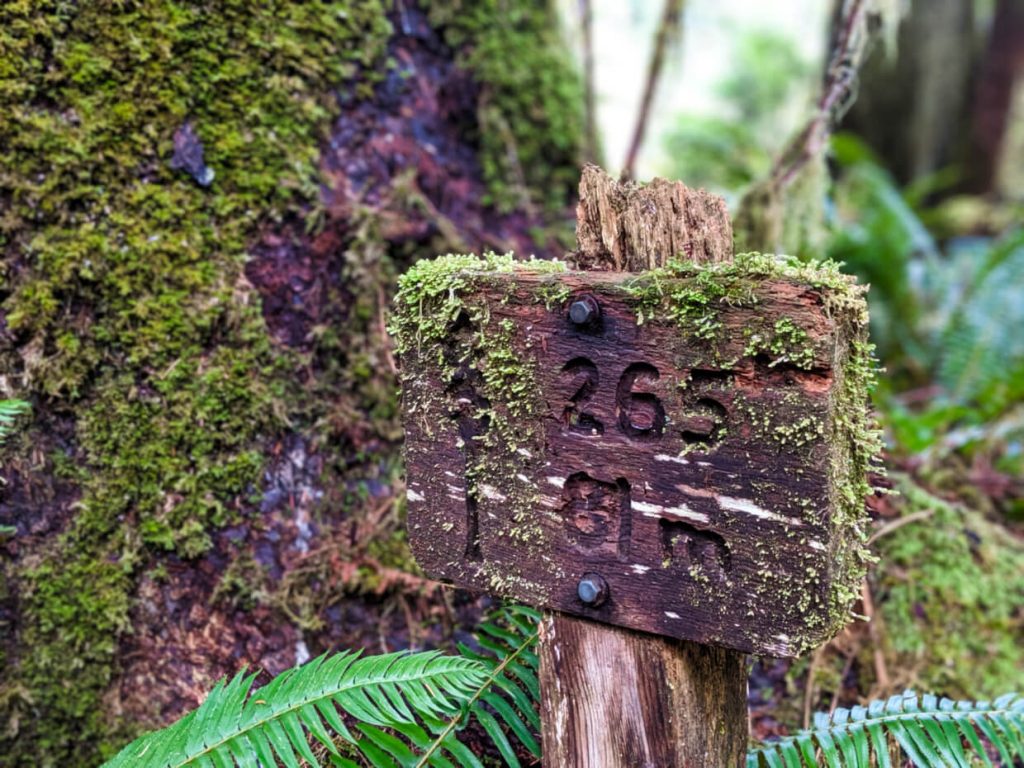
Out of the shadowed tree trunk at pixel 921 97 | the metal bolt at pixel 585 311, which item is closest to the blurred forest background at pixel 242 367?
the metal bolt at pixel 585 311

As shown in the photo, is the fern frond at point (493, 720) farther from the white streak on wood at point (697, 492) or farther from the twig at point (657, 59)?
Answer: the twig at point (657, 59)

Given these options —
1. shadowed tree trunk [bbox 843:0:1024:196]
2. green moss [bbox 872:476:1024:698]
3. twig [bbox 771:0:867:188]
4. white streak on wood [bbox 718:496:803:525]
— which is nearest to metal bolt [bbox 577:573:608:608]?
white streak on wood [bbox 718:496:803:525]

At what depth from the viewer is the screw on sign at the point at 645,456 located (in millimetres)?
1216

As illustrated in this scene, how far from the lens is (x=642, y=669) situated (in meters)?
1.42

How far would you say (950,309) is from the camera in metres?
5.75

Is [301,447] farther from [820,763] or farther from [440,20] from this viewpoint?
[440,20]

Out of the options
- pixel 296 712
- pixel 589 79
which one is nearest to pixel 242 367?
pixel 296 712

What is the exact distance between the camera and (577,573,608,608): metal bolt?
1410 mm

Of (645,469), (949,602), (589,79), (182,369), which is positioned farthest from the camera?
(589,79)

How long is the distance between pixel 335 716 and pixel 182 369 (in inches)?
47.6

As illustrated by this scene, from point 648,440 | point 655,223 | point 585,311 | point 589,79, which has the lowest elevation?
point 648,440

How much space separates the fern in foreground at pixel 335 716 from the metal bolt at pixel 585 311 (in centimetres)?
76

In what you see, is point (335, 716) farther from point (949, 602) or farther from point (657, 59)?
point (657, 59)

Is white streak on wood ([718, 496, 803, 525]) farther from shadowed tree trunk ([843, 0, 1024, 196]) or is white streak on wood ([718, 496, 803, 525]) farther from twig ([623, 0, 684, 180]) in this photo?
shadowed tree trunk ([843, 0, 1024, 196])
